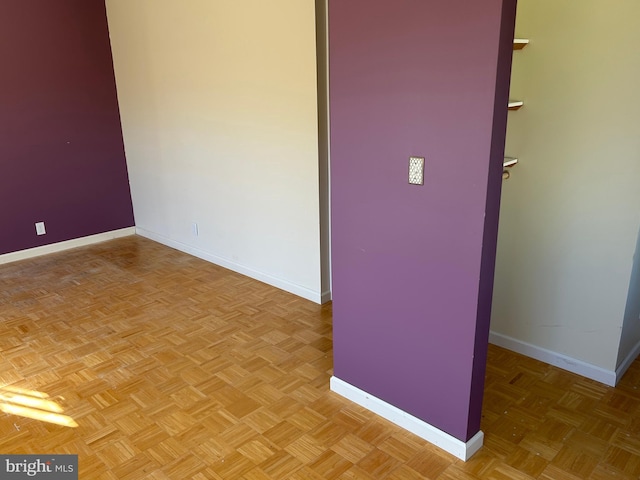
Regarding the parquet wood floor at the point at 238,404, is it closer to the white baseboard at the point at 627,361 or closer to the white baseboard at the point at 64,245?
the white baseboard at the point at 627,361

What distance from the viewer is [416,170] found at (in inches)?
70.4

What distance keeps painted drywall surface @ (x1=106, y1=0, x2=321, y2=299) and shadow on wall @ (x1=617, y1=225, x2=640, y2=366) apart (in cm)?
173

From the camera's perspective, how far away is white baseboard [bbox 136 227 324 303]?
3409 mm

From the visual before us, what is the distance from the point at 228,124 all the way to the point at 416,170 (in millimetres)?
2177

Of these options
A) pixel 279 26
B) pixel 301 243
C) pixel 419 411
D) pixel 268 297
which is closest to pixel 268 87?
pixel 279 26

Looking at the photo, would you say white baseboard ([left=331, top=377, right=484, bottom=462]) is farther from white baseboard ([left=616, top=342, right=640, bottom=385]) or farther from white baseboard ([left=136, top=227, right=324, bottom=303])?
white baseboard ([left=136, top=227, right=324, bottom=303])

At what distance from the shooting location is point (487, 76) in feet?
5.02

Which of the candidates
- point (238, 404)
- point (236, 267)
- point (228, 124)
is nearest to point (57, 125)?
point (228, 124)

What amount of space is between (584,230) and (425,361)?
102cm

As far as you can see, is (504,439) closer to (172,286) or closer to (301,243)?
(301,243)

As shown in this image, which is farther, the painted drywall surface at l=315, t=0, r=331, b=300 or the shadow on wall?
the painted drywall surface at l=315, t=0, r=331, b=300

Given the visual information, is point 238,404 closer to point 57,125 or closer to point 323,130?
point 323,130

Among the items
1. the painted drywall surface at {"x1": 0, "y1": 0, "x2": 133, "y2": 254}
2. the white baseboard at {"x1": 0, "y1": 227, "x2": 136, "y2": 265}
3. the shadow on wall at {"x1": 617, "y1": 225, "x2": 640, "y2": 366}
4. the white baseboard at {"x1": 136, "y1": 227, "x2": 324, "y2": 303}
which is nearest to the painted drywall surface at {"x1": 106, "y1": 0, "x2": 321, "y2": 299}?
the white baseboard at {"x1": 136, "y1": 227, "x2": 324, "y2": 303}

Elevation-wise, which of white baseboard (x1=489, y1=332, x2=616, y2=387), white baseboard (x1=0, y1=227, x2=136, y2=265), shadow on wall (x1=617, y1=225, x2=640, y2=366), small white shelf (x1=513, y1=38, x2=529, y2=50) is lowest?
white baseboard (x1=0, y1=227, x2=136, y2=265)
